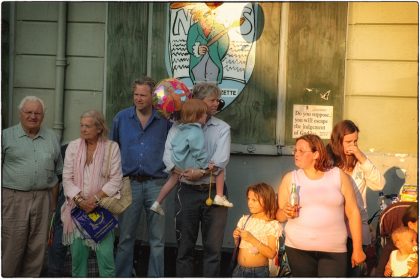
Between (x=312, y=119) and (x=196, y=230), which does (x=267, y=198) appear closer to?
(x=196, y=230)

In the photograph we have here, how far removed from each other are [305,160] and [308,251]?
2.23 feet

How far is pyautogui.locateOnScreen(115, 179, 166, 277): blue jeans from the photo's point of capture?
21.9ft

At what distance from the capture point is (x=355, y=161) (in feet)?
20.0

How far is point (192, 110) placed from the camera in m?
6.37

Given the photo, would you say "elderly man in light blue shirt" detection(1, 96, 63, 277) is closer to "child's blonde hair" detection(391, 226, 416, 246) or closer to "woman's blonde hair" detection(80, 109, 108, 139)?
"woman's blonde hair" detection(80, 109, 108, 139)

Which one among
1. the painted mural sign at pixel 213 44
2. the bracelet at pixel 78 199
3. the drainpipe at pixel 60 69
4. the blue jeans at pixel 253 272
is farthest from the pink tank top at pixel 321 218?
the drainpipe at pixel 60 69

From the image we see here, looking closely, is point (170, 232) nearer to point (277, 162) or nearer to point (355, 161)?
point (277, 162)

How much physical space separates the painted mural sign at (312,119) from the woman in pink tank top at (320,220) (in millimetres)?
2251

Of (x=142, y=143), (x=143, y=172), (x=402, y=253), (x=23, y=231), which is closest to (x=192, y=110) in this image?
(x=142, y=143)

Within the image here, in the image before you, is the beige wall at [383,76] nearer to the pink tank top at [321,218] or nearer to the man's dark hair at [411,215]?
the man's dark hair at [411,215]

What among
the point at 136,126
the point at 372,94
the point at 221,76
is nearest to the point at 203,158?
the point at 136,126

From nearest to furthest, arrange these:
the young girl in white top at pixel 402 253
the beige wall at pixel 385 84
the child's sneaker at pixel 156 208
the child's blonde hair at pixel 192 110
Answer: the young girl in white top at pixel 402 253
the child's blonde hair at pixel 192 110
the child's sneaker at pixel 156 208
the beige wall at pixel 385 84

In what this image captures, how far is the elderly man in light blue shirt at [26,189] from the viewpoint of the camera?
6.40 meters

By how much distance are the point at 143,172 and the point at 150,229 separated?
21.0 inches
